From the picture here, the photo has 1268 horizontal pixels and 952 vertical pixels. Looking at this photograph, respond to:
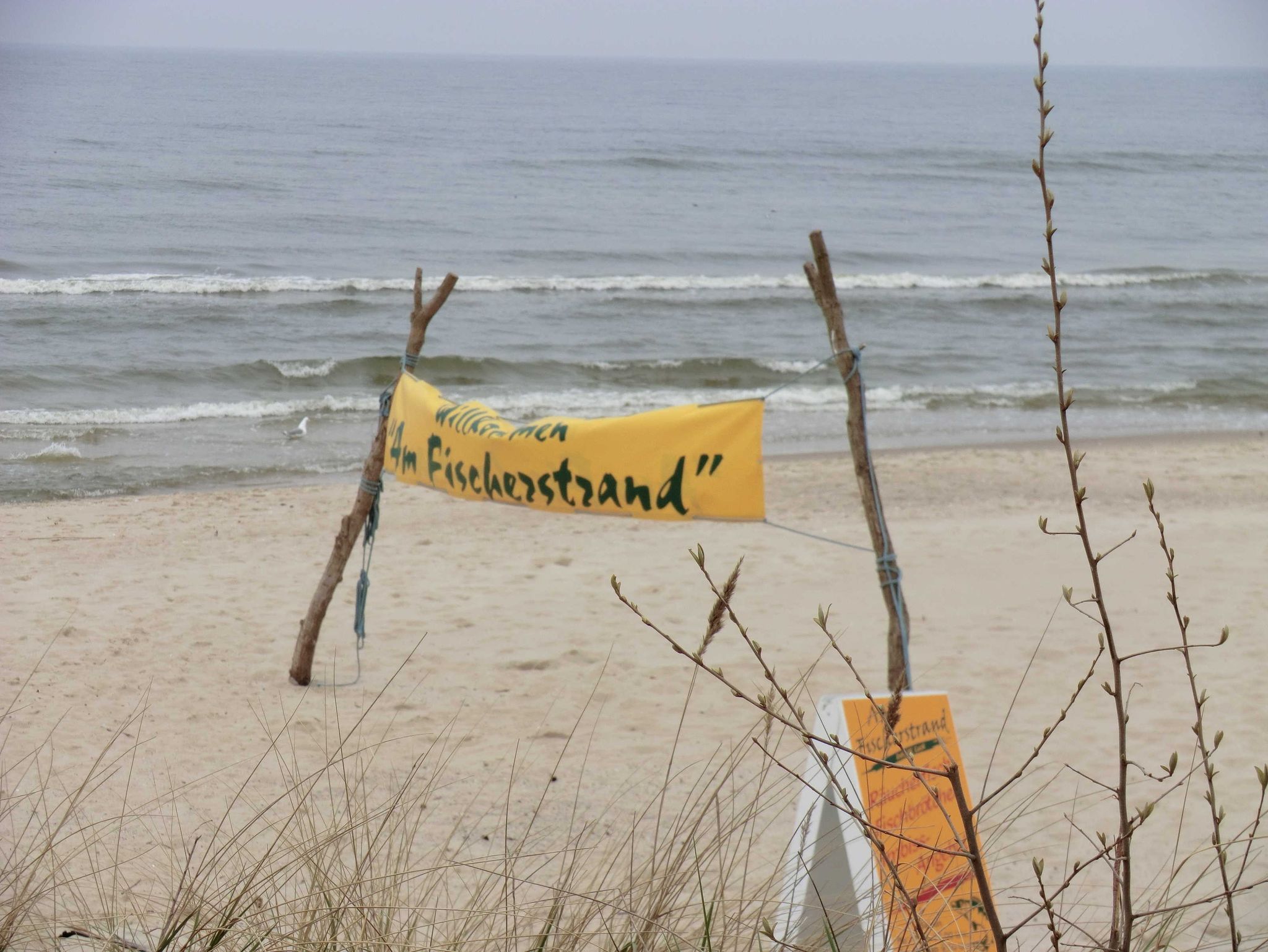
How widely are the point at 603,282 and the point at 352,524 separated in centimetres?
1574

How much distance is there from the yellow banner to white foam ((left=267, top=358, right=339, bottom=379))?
10.0 metres

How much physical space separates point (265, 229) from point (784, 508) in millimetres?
17793

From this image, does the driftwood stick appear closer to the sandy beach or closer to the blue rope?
the sandy beach

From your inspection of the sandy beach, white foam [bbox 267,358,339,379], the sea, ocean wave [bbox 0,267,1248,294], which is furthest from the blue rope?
ocean wave [bbox 0,267,1248,294]

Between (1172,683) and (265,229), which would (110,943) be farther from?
(265,229)

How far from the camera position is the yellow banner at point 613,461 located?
4320 millimetres

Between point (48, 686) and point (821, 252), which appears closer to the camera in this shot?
point (821, 252)

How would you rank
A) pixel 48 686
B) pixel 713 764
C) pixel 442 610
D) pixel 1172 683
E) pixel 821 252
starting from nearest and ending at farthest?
pixel 821 252 < pixel 713 764 < pixel 48 686 < pixel 1172 683 < pixel 442 610

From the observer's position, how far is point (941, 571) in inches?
305

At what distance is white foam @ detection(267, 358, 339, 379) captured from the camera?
1437cm

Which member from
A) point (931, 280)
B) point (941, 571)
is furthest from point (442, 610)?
point (931, 280)

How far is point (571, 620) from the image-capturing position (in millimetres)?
6691

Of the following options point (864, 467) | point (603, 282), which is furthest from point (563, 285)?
point (864, 467)

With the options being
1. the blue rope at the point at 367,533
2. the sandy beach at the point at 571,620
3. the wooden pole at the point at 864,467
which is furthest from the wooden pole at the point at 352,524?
the wooden pole at the point at 864,467
